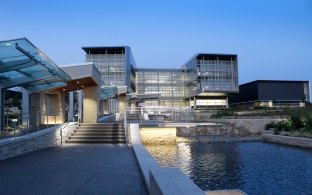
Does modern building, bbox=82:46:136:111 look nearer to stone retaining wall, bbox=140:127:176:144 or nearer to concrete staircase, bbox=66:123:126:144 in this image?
stone retaining wall, bbox=140:127:176:144

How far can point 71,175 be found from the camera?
27.0 feet

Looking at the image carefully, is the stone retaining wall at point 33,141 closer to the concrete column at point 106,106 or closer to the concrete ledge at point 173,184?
the concrete ledge at point 173,184

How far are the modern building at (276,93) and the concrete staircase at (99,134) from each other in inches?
3080

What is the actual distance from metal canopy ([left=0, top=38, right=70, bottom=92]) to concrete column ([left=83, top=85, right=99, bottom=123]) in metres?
4.53

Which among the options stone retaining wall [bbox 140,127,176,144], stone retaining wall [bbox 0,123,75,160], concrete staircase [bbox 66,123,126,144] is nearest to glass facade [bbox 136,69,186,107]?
stone retaining wall [bbox 140,127,176,144]

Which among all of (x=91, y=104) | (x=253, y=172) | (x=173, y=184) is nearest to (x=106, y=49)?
(x=91, y=104)

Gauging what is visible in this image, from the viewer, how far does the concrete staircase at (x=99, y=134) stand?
17.6 meters

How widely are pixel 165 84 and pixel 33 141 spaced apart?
90.0m

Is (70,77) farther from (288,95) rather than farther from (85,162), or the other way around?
(288,95)

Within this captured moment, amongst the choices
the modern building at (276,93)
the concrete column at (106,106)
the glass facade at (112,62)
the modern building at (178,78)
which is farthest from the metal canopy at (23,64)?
the modern building at (276,93)

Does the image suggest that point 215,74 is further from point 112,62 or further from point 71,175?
point 71,175

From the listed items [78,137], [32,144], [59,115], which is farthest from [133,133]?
[59,115]

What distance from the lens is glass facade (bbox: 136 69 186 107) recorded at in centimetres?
10231

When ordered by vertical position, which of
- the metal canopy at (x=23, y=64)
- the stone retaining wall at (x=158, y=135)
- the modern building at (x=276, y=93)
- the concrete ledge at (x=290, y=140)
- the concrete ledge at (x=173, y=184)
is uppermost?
the modern building at (x=276, y=93)
